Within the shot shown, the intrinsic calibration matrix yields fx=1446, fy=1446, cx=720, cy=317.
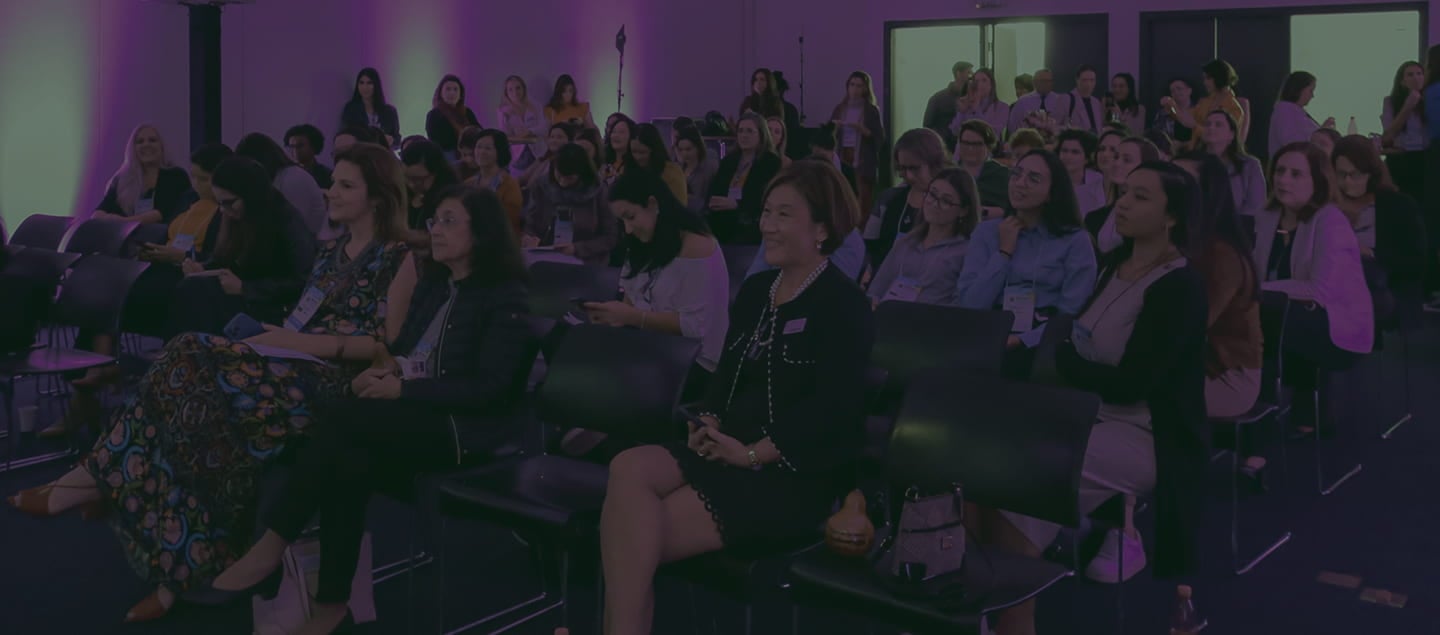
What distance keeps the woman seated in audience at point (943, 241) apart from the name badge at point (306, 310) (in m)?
2.00

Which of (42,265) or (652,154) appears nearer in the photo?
(42,265)

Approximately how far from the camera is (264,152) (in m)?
7.02

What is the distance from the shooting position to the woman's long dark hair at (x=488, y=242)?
157 inches

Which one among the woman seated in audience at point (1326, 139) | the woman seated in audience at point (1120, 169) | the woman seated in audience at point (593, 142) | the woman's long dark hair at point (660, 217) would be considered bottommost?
the woman's long dark hair at point (660, 217)

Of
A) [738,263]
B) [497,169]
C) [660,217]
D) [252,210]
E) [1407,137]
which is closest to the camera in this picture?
[660,217]

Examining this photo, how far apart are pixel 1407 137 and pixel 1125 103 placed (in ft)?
11.9

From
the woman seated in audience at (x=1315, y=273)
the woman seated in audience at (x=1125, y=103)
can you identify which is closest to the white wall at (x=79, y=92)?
the woman seated in audience at (x=1315, y=273)

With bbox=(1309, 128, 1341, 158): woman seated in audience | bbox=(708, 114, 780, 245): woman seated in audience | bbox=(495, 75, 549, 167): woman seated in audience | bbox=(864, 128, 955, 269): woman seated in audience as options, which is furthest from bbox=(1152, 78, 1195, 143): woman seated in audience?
bbox=(864, 128, 955, 269): woman seated in audience

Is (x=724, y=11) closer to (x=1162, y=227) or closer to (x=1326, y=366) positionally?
(x=1326, y=366)

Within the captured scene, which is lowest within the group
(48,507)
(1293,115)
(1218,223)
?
(48,507)

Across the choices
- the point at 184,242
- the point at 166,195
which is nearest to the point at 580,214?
the point at 184,242

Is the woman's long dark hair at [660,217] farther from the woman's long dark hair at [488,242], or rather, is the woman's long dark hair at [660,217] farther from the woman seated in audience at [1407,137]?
the woman seated in audience at [1407,137]

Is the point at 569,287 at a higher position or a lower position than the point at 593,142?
→ lower

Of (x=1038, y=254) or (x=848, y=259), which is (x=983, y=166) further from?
(x=1038, y=254)
